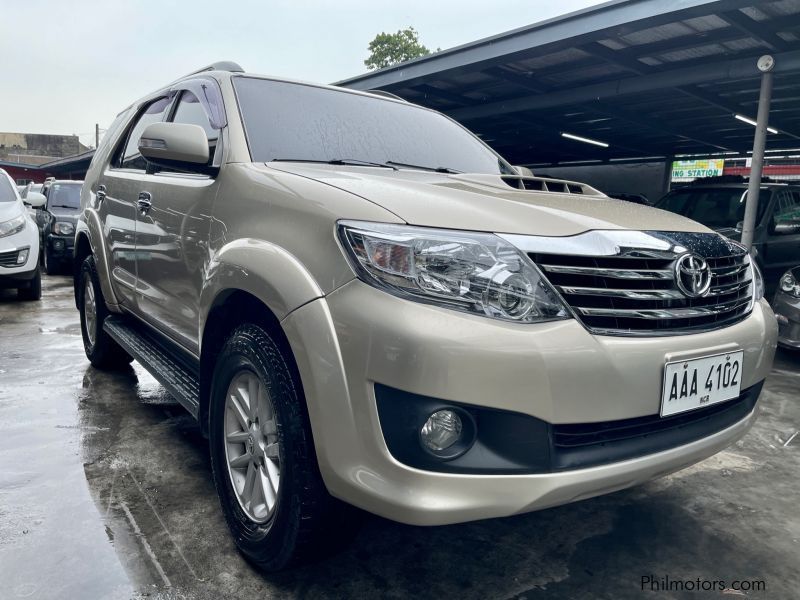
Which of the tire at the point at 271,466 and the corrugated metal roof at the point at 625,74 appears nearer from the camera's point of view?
the tire at the point at 271,466

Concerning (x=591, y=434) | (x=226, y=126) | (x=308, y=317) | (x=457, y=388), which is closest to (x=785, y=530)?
(x=591, y=434)

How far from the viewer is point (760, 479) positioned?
2.92 metres

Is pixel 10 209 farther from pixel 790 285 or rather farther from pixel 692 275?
pixel 790 285

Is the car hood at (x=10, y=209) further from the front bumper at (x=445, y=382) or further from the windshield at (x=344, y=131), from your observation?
the front bumper at (x=445, y=382)

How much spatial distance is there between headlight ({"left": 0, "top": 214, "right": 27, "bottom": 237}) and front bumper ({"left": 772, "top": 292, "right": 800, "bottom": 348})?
7.49 metres

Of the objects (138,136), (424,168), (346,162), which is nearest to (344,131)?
(346,162)

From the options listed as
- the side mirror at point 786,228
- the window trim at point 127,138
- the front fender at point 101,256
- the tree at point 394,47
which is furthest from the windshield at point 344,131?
the tree at point 394,47

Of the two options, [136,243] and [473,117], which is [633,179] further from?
[136,243]

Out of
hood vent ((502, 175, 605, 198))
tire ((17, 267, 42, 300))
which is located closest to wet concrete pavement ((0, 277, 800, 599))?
hood vent ((502, 175, 605, 198))

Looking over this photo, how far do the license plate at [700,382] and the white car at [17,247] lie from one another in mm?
7137

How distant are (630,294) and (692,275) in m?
0.27

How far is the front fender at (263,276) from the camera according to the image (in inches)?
67.4

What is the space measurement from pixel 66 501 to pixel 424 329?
1814 millimetres

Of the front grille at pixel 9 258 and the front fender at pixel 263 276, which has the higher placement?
the front fender at pixel 263 276
